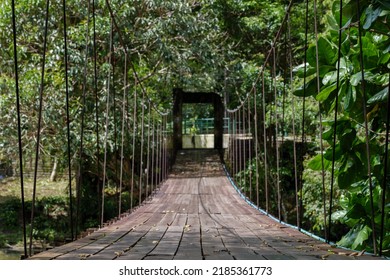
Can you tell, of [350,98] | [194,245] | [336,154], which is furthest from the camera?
[194,245]

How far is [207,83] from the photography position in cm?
953

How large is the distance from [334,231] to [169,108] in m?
3.55

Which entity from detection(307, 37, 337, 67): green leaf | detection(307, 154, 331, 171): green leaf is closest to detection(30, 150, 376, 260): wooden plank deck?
detection(307, 154, 331, 171): green leaf

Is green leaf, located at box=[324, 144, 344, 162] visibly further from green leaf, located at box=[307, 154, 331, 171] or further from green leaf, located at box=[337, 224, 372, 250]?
green leaf, located at box=[337, 224, 372, 250]

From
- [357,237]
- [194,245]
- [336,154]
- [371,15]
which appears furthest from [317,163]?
[371,15]

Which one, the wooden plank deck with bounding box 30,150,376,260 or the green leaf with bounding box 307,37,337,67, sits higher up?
the green leaf with bounding box 307,37,337,67

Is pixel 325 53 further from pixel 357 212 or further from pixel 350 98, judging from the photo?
pixel 357 212

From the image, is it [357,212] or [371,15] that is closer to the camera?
[371,15]

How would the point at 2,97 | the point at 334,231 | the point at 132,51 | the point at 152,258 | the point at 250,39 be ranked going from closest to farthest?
the point at 152,258, the point at 2,97, the point at 132,51, the point at 334,231, the point at 250,39

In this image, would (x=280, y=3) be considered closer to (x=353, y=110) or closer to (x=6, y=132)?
(x=6, y=132)

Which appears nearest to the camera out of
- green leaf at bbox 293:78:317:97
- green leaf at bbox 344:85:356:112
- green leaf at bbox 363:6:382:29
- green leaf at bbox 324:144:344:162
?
green leaf at bbox 363:6:382:29

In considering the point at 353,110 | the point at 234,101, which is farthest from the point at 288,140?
the point at 353,110

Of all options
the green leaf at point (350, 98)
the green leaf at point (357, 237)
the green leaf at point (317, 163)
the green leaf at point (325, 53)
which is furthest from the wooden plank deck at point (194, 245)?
the green leaf at point (325, 53)

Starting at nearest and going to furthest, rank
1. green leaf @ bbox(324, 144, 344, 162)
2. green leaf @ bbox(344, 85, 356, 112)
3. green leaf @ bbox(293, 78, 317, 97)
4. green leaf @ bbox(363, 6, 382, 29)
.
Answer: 1. green leaf @ bbox(363, 6, 382, 29)
2. green leaf @ bbox(344, 85, 356, 112)
3. green leaf @ bbox(324, 144, 344, 162)
4. green leaf @ bbox(293, 78, 317, 97)
